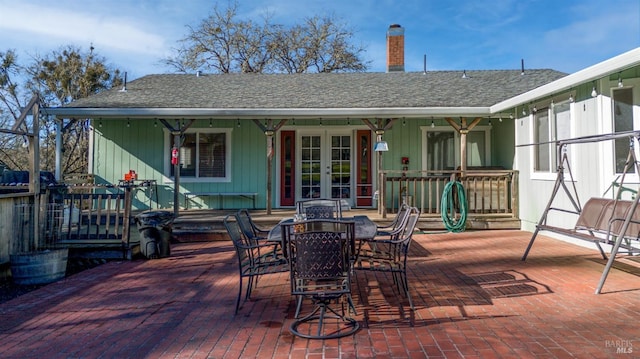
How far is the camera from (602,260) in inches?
205

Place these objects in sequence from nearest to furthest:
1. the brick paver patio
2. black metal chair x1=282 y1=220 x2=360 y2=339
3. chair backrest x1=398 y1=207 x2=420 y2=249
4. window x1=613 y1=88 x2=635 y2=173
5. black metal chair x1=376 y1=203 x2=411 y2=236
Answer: the brick paver patio < black metal chair x1=282 y1=220 x2=360 y2=339 < chair backrest x1=398 y1=207 x2=420 y2=249 < black metal chair x1=376 y1=203 x2=411 y2=236 < window x1=613 y1=88 x2=635 y2=173

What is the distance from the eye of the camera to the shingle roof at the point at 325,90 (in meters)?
8.66

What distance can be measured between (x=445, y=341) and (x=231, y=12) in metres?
21.1

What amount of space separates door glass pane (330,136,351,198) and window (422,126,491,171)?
6.30 feet

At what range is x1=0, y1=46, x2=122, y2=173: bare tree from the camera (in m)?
15.9

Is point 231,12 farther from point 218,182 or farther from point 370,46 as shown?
point 218,182

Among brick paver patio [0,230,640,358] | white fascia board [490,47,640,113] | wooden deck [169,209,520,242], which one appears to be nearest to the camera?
brick paver patio [0,230,640,358]

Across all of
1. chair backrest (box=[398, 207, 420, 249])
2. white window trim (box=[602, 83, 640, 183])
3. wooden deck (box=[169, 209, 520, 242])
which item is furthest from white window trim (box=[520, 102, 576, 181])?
chair backrest (box=[398, 207, 420, 249])

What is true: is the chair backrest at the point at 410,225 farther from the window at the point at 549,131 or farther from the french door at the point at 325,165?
the french door at the point at 325,165

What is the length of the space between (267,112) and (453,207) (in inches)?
171

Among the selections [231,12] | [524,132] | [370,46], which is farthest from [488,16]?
[231,12]

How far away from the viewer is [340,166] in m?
9.78

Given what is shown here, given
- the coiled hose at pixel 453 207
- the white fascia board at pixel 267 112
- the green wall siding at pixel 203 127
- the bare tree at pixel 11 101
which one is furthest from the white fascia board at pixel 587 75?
the bare tree at pixel 11 101

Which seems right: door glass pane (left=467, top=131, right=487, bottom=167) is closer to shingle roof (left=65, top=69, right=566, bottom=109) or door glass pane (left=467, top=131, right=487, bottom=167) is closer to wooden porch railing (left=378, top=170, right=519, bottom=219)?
shingle roof (left=65, top=69, right=566, bottom=109)
